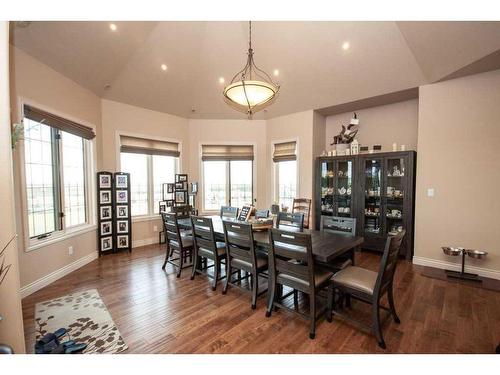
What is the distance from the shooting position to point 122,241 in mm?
4320

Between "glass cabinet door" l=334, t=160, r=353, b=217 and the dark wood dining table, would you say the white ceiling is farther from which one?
the dark wood dining table

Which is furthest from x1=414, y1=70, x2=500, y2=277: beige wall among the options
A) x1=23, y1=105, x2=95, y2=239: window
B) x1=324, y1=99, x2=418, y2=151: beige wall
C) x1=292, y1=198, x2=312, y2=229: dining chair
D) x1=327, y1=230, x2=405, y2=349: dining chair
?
x1=23, y1=105, x2=95, y2=239: window

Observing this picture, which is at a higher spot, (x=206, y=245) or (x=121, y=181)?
(x=121, y=181)

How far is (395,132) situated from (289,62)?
248 centimetres

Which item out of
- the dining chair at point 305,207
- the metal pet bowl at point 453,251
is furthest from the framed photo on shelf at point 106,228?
the metal pet bowl at point 453,251

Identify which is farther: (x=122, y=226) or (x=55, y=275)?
(x=122, y=226)

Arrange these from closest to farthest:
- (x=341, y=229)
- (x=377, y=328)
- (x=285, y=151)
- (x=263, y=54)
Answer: (x=377, y=328) < (x=341, y=229) < (x=263, y=54) < (x=285, y=151)

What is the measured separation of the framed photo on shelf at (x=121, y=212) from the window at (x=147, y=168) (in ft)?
1.22

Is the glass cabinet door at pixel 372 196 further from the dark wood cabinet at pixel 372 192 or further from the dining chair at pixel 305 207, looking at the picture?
the dining chair at pixel 305 207

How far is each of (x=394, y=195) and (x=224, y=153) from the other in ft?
11.9

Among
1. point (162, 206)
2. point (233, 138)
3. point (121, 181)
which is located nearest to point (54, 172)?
point (121, 181)

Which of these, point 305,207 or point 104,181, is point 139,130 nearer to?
point 104,181
